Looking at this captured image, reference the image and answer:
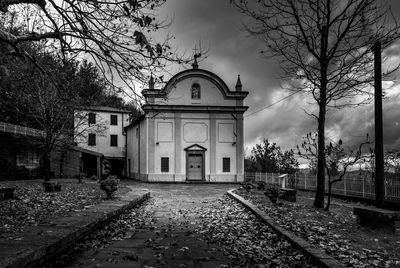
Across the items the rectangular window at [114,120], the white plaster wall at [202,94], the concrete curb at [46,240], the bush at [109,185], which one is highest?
the white plaster wall at [202,94]

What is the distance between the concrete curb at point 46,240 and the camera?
15.1 ft

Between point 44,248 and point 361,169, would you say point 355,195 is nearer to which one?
point 361,169

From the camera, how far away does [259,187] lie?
20312 mm

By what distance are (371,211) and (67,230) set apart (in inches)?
271

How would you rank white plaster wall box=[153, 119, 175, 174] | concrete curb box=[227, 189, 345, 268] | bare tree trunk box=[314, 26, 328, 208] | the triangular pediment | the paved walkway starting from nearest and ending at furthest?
concrete curb box=[227, 189, 345, 268], the paved walkway, bare tree trunk box=[314, 26, 328, 208], white plaster wall box=[153, 119, 175, 174], the triangular pediment

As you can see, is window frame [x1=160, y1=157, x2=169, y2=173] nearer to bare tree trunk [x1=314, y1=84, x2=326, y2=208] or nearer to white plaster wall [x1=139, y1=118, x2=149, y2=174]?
white plaster wall [x1=139, y1=118, x2=149, y2=174]

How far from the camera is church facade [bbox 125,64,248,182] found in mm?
32000

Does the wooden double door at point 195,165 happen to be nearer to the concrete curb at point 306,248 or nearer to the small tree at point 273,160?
the small tree at point 273,160

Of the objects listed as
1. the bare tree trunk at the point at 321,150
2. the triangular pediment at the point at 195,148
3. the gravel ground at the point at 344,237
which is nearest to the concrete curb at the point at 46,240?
the gravel ground at the point at 344,237

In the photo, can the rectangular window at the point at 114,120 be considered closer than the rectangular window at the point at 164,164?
No

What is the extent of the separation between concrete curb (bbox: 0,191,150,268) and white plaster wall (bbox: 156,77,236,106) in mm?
24559

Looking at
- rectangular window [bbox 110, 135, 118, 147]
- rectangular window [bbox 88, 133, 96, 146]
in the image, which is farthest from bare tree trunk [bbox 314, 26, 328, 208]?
rectangular window [bbox 88, 133, 96, 146]

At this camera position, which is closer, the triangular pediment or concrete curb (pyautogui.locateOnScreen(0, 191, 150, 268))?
A: concrete curb (pyautogui.locateOnScreen(0, 191, 150, 268))

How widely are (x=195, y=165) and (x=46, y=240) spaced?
26849mm
